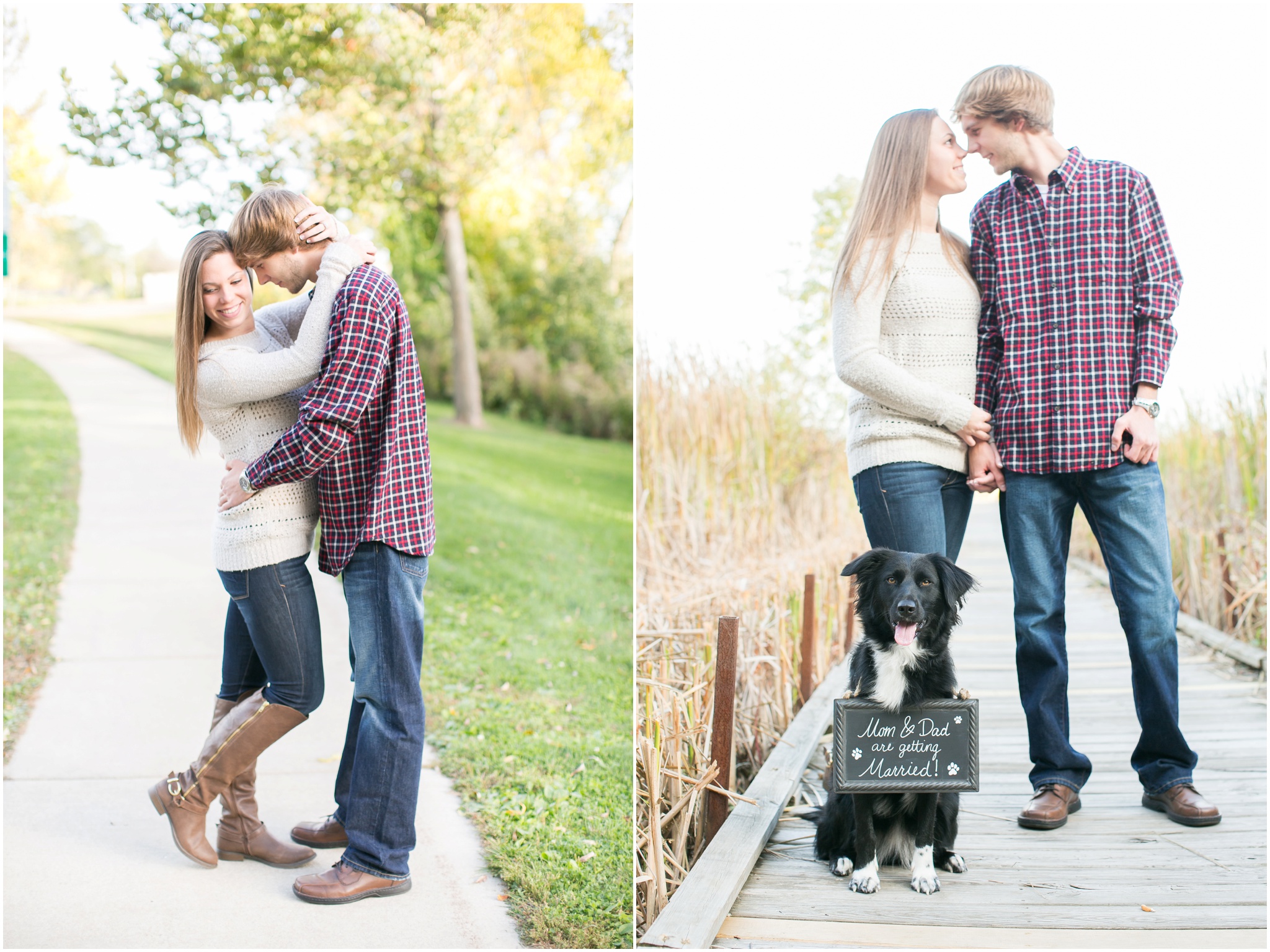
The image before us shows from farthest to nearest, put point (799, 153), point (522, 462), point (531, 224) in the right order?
point (531, 224) → point (522, 462) → point (799, 153)

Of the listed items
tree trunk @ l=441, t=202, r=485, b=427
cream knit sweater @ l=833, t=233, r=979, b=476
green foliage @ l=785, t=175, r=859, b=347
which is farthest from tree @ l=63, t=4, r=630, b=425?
cream knit sweater @ l=833, t=233, r=979, b=476

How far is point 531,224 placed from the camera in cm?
1370

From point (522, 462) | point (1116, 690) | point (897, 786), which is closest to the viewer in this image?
point (897, 786)

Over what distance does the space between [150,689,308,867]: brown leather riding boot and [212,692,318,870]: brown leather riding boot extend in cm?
7

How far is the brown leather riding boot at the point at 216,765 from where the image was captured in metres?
2.31

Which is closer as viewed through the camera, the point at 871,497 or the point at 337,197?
the point at 871,497

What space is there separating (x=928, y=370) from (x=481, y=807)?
67.7 inches

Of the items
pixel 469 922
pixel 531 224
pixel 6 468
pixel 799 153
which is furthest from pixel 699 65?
pixel 531 224

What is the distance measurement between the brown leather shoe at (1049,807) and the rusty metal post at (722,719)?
2.39ft

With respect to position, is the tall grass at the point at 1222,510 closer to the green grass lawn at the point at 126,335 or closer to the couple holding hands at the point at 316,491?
the couple holding hands at the point at 316,491

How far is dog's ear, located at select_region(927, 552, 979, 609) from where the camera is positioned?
78.9 inches

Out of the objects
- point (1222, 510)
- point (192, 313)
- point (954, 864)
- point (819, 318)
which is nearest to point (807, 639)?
point (954, 864)

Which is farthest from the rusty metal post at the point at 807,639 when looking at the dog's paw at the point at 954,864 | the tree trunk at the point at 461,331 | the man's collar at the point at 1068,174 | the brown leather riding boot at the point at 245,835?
the tree trunk at the point at 461,331

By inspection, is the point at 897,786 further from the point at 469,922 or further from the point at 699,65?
the point at 699,65
